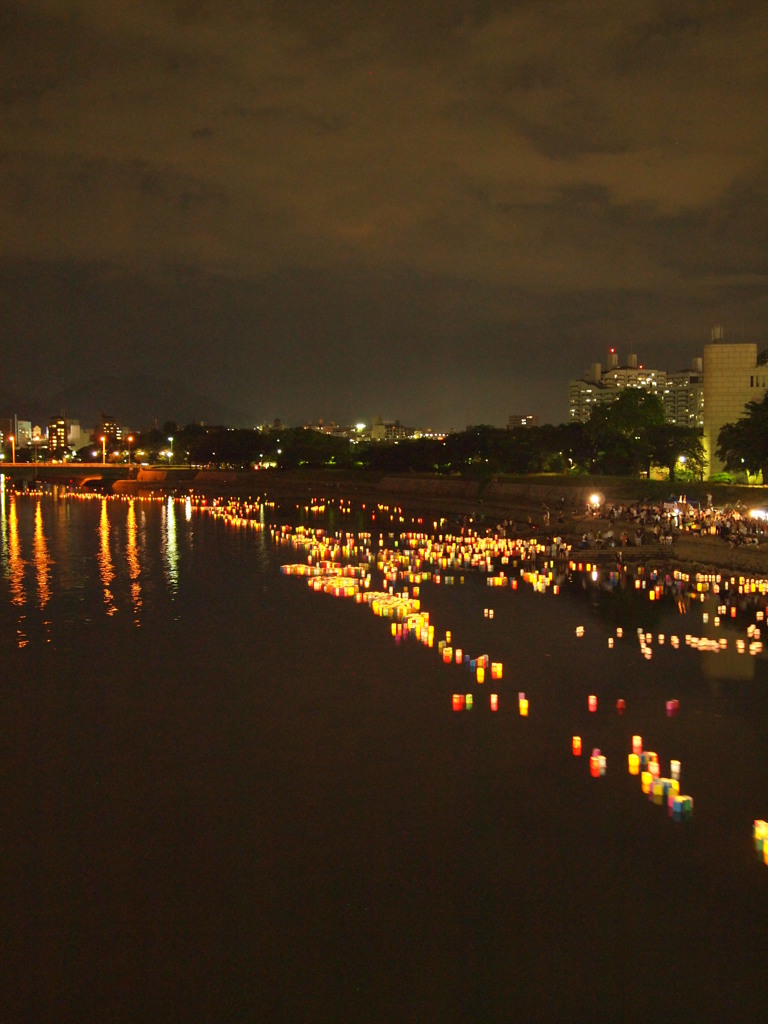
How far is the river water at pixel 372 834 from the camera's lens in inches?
355

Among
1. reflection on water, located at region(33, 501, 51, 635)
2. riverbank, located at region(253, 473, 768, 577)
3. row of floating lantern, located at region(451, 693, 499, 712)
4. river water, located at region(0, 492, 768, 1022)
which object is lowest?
river water, located at region(0, 492, 768, 1022)

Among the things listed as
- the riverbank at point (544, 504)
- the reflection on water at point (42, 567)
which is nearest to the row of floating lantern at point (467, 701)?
the reflection on water at point (42, 567)

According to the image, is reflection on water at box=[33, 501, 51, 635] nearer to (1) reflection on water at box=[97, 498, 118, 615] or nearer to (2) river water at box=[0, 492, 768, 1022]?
(1) reflection on water at box=[97, 498, 118, 615]

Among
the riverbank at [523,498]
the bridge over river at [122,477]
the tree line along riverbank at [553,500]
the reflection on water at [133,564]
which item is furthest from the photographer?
the bridge over river at [122,477]

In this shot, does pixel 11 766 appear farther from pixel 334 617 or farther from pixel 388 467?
pixel 388 467

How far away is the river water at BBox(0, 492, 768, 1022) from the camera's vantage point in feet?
29.6

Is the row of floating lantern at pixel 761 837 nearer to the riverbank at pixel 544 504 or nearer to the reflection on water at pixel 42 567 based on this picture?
the reflection on water at pixel 42 567

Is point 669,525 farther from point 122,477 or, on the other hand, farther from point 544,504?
point 122,477

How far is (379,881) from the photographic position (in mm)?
10867

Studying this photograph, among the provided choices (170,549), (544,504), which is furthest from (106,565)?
(544,504)

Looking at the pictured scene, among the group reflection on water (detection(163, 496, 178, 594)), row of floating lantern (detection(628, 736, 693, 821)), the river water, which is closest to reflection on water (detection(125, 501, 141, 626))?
reflection on water (detection(163, 496, 178, 594))

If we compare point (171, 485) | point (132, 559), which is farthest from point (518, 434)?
point (132, 559)

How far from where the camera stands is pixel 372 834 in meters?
12.0

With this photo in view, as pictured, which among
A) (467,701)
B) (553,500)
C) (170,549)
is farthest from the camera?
(553,500)
